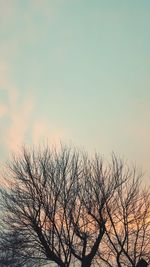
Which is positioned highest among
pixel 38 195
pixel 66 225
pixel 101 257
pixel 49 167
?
pixel 49 167

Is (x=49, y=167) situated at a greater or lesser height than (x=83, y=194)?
greater

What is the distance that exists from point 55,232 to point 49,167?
13.6 feet

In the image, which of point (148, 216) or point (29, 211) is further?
point (148, 216)

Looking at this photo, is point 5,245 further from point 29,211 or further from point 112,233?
point 112,233

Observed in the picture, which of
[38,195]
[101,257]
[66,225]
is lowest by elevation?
[101,257]

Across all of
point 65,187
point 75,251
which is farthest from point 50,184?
point 75,251

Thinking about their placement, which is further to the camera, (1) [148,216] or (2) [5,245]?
(1) [148,216]

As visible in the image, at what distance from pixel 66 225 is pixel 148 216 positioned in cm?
552

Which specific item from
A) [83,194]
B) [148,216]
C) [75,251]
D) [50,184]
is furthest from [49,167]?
[148,216]

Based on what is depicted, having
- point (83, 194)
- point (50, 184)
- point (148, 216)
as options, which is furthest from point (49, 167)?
point (148, 216)

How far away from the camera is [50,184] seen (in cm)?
2473

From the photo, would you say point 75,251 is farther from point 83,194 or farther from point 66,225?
point 83,194

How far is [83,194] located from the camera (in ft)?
80.5

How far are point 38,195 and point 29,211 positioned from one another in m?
1.18
